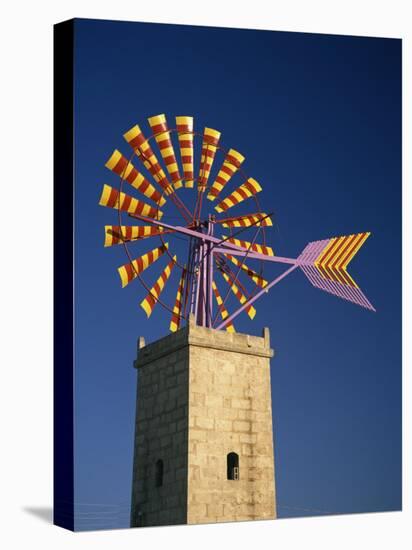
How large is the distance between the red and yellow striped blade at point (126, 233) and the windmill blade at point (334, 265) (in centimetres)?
231

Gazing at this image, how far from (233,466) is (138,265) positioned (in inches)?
120

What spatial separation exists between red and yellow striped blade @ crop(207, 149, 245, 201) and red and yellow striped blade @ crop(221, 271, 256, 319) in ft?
3.78

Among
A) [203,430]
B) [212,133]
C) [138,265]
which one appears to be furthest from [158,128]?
[203,430]

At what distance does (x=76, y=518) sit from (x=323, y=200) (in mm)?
6099

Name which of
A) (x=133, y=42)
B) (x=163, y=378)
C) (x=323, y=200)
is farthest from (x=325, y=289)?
(x=133, y=42)

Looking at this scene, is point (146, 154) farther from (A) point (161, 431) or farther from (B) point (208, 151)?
(A) point (161, 431)

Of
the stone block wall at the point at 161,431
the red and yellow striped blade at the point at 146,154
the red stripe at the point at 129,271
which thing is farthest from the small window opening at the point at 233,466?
the red and yellow striped blade at the point at 146,154

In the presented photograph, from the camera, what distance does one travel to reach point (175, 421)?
2183 centimetres

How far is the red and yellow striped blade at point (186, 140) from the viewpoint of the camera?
2180cm

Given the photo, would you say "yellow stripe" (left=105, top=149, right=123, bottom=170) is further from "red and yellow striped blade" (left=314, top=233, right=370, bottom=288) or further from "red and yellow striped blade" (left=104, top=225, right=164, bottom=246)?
"red and yellow striped blade" (left=314, top=233, right=370, bottom=288)

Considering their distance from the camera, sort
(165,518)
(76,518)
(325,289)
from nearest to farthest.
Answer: (76,518) < (165,518) < (325,289)

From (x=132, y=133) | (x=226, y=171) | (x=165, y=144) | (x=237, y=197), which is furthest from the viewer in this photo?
(x=237, y=197)

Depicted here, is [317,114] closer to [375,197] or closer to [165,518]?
[375,197]

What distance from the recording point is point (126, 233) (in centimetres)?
2162
